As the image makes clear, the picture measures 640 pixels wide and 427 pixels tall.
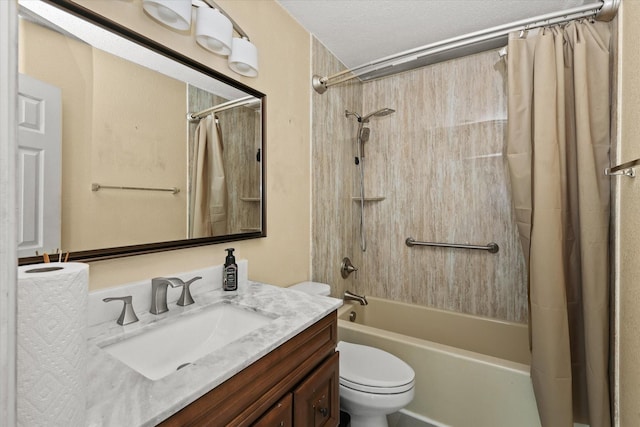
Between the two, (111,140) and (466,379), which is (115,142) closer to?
(111,140)

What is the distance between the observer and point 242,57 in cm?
129

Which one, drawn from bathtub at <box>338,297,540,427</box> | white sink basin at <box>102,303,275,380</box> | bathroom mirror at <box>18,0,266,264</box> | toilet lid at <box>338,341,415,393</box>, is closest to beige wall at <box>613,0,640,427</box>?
bathtub at <box>338,297,540,427</box>

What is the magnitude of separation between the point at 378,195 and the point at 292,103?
3.70 feet

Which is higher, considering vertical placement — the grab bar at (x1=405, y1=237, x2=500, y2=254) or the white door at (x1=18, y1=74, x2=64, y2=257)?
the white door at (x1=18, y1=74, x2=64, y2=257)

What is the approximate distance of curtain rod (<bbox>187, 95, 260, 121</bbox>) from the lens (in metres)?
1.18

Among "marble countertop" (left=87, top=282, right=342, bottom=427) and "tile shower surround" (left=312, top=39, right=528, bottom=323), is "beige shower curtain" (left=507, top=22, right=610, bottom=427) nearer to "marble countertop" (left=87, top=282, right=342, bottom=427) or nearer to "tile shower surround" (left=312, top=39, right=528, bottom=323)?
"tile shower surround" (left=312, top=39, right=528, bottom=323)

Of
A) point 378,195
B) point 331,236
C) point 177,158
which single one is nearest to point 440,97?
point 378,195

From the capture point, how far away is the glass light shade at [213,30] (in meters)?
1.12

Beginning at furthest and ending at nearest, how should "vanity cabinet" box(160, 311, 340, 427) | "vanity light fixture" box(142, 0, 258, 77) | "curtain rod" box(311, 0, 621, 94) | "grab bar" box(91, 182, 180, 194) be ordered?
"curtain rod" box(311, 0, 621, 94)
"vanity light fixture" box(142, 0, 258, 77)
"grab bar" box(91, 182, 180, 194)
"vanity cabinet" box(160, 311, 340, 427)

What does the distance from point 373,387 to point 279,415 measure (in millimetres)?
627

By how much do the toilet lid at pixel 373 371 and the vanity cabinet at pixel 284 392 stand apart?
0.23 m

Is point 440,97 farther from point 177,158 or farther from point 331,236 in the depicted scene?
point 177,158

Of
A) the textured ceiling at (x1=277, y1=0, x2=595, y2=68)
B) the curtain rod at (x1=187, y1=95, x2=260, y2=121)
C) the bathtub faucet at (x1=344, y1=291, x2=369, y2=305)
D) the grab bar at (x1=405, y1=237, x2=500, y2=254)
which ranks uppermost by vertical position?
the textured ceiling at (x1=277, y1=0, x2=595, y2=68)

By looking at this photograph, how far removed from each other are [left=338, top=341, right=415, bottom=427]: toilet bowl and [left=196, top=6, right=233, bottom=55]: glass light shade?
60.8 inches
